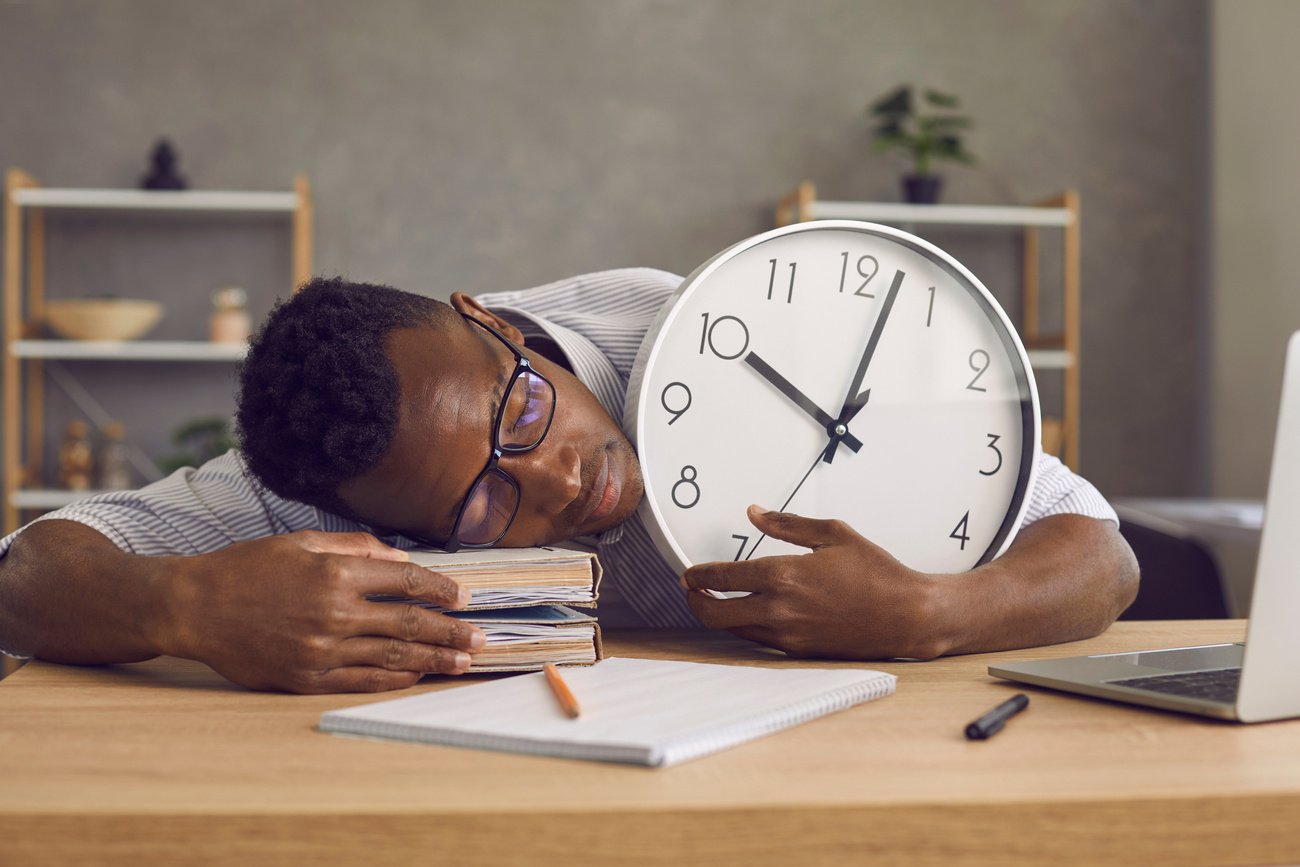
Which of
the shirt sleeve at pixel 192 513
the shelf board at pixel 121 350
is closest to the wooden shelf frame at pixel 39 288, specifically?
the shelf board at pixel 121 350

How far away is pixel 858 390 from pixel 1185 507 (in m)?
2.49

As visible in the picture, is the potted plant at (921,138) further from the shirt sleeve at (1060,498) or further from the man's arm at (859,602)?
the man's arm at (859,602)

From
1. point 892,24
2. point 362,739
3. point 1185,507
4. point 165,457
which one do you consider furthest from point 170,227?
point 362,739

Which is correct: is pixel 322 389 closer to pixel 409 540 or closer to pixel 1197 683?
pixel 409 540

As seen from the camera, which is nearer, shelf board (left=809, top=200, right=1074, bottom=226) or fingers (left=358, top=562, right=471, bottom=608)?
fingers (left=358, top=562, right=471, bottom=608)

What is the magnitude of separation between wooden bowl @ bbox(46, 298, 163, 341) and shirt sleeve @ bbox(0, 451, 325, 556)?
2289 mm

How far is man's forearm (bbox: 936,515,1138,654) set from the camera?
38.2 inches

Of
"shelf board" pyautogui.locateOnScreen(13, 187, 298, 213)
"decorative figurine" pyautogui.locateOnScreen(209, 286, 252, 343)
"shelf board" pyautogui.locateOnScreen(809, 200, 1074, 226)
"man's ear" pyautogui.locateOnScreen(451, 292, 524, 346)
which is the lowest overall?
"man's ear" pyautogui.locateOnScreen(451, 292, 524, 346)

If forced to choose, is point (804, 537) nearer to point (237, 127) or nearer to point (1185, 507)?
point (1185, 507)

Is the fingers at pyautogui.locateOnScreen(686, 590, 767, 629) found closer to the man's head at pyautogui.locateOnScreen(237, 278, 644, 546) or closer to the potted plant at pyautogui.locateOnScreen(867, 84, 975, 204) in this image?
the man's head at pyautogui.locateOnScreen(237, 278, 644, 546)

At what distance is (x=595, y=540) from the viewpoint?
118 cm

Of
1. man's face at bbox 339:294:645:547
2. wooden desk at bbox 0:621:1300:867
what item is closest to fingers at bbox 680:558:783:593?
man's face at bbox 339:294:645:547

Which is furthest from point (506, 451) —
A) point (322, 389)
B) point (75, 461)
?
point (75, 461)

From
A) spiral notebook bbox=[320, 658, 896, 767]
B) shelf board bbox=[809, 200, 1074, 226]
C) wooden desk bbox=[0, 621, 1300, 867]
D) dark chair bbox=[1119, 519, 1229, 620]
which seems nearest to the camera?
wooden desk bbox=[0, 621, 1300, 867]
